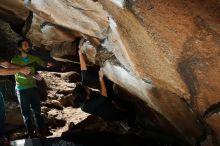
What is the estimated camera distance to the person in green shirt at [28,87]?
7.00m

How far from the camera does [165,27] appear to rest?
3.69m

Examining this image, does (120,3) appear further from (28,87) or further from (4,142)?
(28,87)

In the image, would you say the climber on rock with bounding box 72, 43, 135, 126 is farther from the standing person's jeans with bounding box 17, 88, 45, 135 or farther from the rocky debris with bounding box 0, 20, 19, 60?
the rocky debris with bounding box 0, 20, 19, 60

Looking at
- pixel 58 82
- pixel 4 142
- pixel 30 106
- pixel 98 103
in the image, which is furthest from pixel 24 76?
pixel 58 82

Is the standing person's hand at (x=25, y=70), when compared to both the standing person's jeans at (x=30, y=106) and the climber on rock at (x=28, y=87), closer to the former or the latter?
the climber on rock at (x=28, y=87)

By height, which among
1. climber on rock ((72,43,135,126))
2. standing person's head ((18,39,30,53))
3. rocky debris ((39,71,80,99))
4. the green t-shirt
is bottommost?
rocky debris ((39,71,80,99))

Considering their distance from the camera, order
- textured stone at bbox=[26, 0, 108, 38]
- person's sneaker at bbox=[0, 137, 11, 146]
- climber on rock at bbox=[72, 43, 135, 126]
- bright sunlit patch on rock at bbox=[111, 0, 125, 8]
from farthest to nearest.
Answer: climber on rock at bbox=[72, 43, 135, 126] < textured stone at bbox=[26, 0, 108, 38] < person's sneaker at bbox=[0, 137, 11, 146] < bright sunlit patch on rock at bbox=[111, 0, 125, 8]

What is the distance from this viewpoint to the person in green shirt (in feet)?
23.0

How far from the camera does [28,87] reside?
705 centimetres

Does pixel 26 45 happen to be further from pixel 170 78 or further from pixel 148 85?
pixel 170 78

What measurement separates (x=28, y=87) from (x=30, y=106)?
53cm

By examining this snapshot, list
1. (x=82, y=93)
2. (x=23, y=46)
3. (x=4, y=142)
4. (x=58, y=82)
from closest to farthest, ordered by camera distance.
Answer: (x=4, y=142)
(x=23, y=46)
(x=82, y=93)
(x=58, y=82)

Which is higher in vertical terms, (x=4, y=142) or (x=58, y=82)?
(x=4, y=142)

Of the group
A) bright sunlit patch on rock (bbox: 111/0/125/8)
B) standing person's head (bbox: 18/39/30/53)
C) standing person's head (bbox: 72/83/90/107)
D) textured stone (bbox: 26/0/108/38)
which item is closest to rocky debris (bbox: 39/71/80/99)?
standing person's head (bbox: 72/83/90/107)
